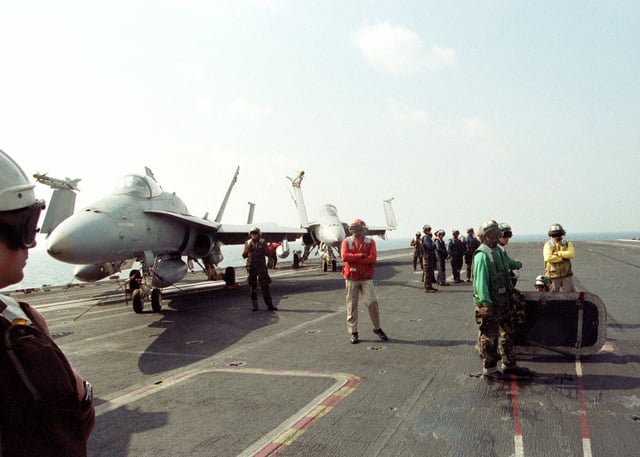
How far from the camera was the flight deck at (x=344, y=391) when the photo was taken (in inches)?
152

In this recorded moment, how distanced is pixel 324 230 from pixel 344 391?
50.2 feet

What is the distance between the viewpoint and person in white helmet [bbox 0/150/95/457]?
113cm

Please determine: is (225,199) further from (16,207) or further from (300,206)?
(16,207)

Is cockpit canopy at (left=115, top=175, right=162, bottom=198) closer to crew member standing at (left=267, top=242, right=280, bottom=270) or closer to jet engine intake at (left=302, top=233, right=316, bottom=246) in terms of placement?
crew member standing at (left=267, top=242, right=280, bottom=270)

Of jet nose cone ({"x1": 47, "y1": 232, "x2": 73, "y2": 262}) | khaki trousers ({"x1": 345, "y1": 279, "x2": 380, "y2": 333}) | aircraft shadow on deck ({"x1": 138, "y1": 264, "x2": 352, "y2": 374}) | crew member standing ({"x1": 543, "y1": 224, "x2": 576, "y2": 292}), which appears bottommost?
aircraft shadow on deck ({"x1": 138, "y1": 264, "x2": 352, "y2": 374})

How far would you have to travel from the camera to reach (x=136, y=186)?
484 inches

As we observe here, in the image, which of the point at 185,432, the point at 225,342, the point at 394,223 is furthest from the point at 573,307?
the point at 394,223

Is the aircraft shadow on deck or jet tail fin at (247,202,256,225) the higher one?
jet tail fin at (247,202,256,225)

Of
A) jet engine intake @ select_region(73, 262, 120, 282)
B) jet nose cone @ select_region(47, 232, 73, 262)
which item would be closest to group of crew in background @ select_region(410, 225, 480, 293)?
jet nose cone @ select_region(47, 232, 73, 262)

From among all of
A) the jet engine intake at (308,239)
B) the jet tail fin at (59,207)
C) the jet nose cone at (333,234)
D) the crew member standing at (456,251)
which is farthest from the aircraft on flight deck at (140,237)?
the jet engine intake at (308,239)

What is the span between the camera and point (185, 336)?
8891mm

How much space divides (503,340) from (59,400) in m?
5.36

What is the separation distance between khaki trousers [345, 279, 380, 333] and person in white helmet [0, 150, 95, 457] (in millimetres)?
6465

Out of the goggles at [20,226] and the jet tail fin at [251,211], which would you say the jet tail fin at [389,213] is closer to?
the jet tail fin at [251,211]
